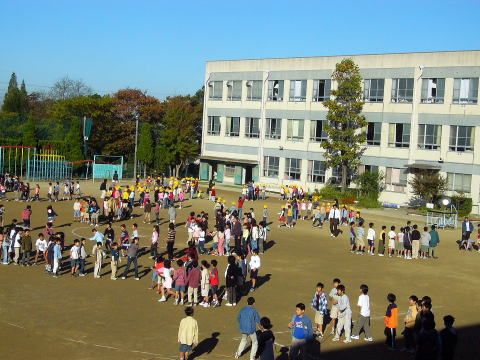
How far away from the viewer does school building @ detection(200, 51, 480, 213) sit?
4841cm

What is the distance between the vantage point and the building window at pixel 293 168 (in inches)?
2280

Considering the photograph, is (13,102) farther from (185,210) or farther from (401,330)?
(401,330)

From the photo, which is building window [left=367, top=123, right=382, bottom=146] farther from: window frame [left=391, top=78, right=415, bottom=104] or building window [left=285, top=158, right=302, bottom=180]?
building window [left=285, top=158, right=302, bottom=180]

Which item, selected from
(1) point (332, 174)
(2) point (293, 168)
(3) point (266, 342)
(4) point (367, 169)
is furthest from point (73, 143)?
(3) point (266, 342)

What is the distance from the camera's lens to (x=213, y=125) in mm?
64625

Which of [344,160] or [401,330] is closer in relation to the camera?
[401,330]

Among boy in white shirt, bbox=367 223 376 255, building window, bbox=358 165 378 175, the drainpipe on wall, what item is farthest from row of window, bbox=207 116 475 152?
boy in white shirt, bbox=367 223 376 255

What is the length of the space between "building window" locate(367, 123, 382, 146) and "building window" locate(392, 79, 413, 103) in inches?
104

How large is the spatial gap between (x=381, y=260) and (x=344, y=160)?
83.7 ft

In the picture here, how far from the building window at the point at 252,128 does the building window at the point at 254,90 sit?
2103mm

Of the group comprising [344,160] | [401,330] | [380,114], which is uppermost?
[380,114]

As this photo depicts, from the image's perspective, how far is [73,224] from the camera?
32344mm

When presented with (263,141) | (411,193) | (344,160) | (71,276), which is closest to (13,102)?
(263,141)

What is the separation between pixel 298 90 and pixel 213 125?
10918mm
